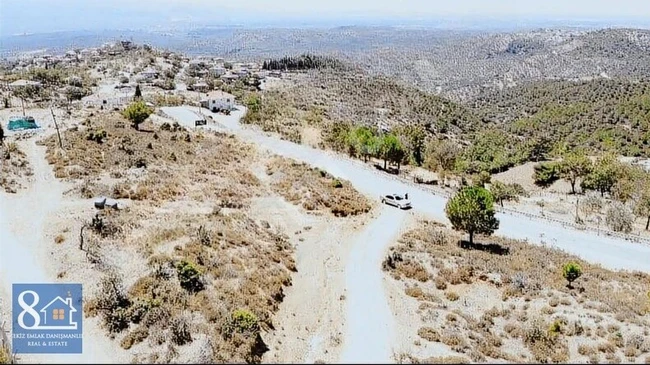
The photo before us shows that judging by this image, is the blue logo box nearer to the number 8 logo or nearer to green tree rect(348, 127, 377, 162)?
the number 8 logo

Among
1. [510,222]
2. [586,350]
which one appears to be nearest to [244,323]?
[586,350]

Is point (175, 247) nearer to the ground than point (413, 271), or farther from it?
farther from it

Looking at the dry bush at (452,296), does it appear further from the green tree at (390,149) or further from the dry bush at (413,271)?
the green tree at (390,149)

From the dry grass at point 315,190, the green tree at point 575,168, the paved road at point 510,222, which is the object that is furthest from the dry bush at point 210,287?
the green tree at point 575,168

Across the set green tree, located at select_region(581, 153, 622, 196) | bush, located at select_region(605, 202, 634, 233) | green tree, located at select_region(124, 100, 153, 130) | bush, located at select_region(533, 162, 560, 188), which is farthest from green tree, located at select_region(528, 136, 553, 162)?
green tree, located at select_region(124, 100, 153, 130)

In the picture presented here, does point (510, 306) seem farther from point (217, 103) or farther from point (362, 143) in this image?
point (217, 103)

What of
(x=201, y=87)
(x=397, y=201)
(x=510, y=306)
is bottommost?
(x=397, y=201)
